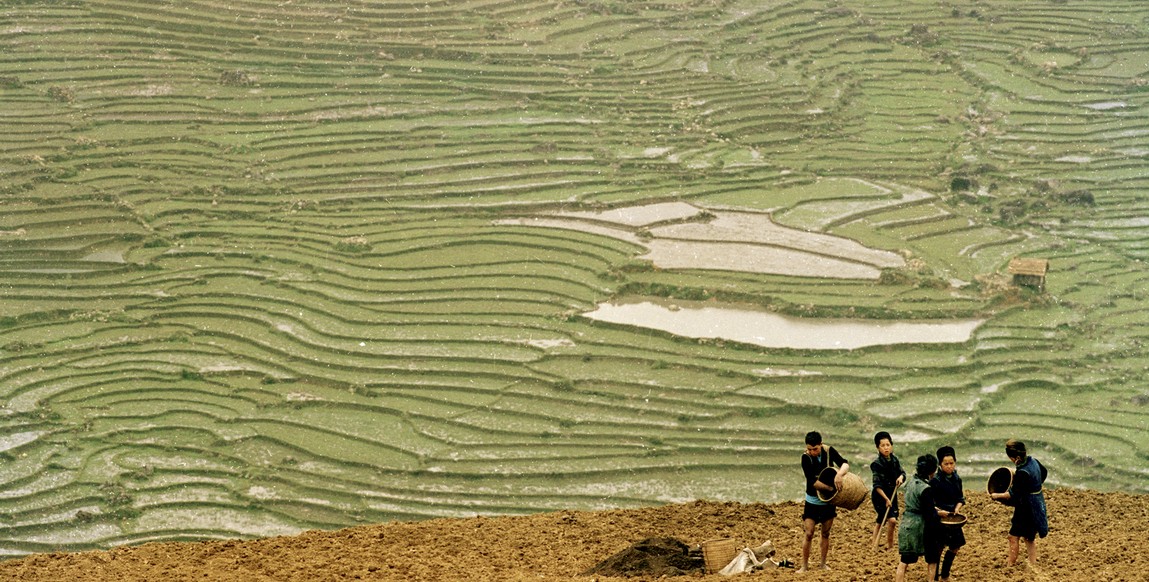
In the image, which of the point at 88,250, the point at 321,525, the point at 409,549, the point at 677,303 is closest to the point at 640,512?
the point at 409,549

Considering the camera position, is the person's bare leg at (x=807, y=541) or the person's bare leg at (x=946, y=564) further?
the person's bare leg at (x=807, y=541)

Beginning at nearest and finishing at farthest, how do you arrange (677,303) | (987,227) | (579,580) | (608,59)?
(579,580) → (677,303) → (987,227) → (608,59)

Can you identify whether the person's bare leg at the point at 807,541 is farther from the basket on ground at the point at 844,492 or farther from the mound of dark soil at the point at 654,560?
the mound of dark soil at the point at 654,560

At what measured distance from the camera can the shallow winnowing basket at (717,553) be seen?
1155 cm

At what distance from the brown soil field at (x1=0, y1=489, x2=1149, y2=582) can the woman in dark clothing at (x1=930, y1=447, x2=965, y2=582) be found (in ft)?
1.81

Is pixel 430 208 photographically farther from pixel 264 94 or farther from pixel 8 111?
pixel 8 111

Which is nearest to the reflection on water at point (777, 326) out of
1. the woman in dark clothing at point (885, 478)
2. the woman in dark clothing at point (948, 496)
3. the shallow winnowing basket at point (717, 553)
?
the woman in dark clothing at point (885, 478)

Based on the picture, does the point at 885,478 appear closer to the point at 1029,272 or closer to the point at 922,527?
the point at 922,527

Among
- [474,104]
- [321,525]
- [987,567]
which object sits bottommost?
[321,525]

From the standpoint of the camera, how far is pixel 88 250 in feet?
94.2

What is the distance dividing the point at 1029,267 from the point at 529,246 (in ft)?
30.6

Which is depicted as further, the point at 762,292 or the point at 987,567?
the point at 762,292

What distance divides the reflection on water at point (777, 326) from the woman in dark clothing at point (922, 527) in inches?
592

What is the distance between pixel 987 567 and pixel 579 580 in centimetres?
306
